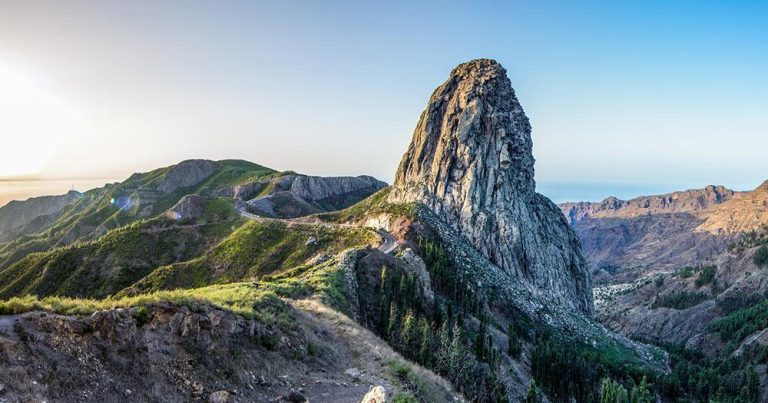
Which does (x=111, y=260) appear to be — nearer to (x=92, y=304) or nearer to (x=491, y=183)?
(x=92, y=304)

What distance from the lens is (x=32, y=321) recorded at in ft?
54.5

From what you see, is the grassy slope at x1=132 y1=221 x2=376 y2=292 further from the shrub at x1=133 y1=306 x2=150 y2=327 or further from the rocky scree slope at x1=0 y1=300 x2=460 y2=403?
the shrub at x1=133 y1=306 x2=150 y2=327

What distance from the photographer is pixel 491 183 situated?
14388 cm


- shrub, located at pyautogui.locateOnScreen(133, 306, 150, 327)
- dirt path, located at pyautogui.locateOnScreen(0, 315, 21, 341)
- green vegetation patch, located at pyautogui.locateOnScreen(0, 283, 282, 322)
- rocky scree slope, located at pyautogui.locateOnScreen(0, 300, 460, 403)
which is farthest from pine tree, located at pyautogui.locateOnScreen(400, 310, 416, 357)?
dirt path, located at pyautogui.locateOnScreen(0, 315, 21, 341)

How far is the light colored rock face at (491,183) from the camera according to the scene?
13725 cm

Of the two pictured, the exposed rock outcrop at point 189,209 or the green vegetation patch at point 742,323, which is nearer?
the exposed rock outcrop at point 189,209

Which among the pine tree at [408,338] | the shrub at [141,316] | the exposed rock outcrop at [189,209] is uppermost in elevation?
the exposed rock outcrop at [189,209]

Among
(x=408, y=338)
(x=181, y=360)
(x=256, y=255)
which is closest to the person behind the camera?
(x=181, y=360)

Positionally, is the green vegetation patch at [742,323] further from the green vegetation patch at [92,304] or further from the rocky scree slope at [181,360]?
the green vegetation patch at [92,304]

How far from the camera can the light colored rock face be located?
13725 cm

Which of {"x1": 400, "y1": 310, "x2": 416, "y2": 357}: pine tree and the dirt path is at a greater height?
the dirt path

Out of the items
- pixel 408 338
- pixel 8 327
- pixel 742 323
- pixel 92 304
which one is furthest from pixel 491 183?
pixel 8 327

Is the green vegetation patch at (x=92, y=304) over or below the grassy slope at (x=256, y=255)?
over

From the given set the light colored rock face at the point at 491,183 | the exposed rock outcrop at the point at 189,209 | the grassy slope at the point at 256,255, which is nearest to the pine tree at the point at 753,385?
the light colored rock face at the point at 491,183
